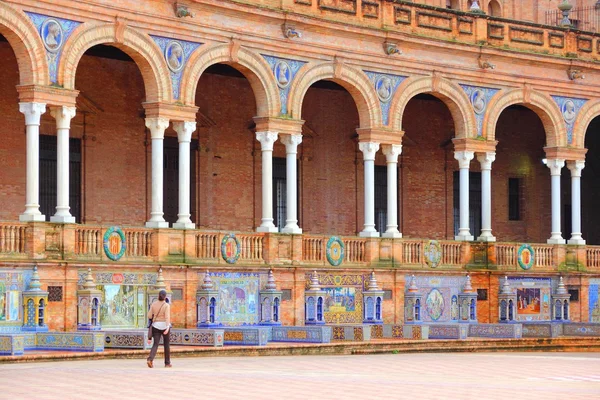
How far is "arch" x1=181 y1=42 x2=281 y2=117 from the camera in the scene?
31719 millimetres

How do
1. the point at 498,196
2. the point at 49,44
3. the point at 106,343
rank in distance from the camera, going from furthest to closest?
the point at 498,196, the point at 49,44, the point at 106,343

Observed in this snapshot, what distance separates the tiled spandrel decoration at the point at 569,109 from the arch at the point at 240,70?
9.50 m

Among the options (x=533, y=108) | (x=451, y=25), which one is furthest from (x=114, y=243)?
(x=533, y=108)

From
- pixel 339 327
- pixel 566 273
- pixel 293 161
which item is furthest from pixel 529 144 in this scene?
pixel 339 327

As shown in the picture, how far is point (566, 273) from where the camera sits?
128 feet

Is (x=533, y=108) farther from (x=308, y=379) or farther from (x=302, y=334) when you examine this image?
(x=308, y=379)

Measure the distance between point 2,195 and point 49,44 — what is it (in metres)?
3.97

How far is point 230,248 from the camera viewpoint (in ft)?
105

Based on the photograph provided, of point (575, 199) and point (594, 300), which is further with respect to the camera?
point (594, 300)

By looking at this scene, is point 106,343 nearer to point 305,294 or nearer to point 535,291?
point 305,294

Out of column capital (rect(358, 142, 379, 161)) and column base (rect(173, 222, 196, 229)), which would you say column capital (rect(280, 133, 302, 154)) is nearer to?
column capital (rect(358, 142, 379, 161))

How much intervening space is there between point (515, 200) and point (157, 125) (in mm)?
15477

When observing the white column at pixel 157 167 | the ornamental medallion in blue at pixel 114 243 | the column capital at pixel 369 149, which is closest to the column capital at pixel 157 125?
the white column at pixel 157 167

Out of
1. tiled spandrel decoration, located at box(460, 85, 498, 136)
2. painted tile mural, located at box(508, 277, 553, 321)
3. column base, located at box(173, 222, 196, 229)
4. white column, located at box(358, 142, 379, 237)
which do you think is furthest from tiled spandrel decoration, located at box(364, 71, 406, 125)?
column base, located at box(173, 222, 196, 229)
